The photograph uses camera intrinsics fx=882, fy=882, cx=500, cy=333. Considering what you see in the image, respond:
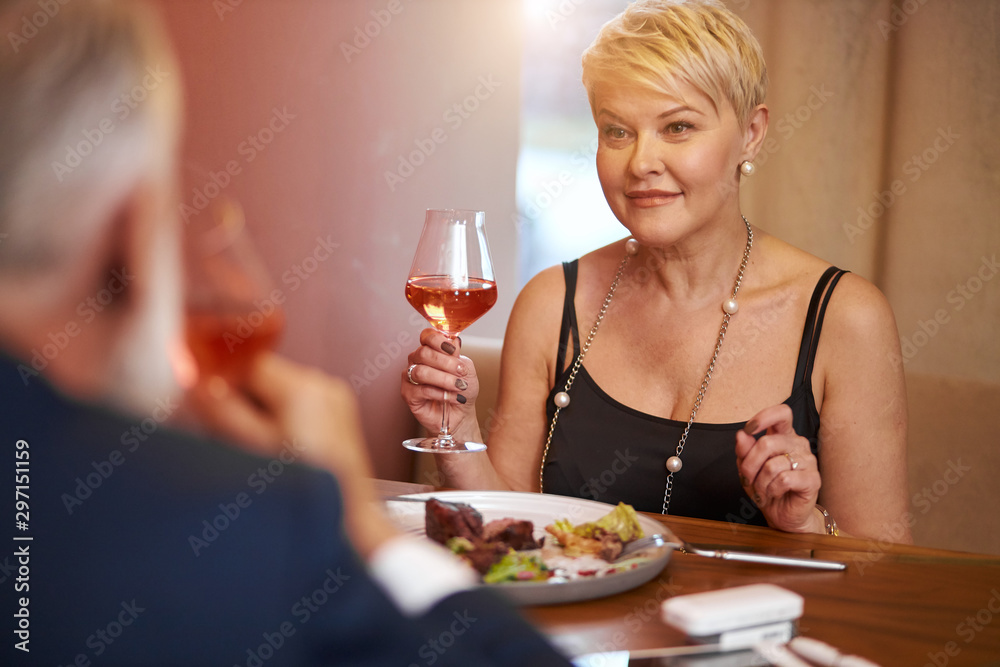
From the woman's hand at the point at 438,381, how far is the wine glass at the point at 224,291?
1053 mm

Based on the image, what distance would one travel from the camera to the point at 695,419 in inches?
60.3

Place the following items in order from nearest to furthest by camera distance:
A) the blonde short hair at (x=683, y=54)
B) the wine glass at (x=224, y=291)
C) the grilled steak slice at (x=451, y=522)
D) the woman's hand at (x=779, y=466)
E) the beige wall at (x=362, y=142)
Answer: the wine glass at (x=224, y=291), the grilled steak slice at (x=451, y=522), the woman's hand at (x=779, y=466), the blonde short hair at (x=683, y=54), the beige wall at (x=362, y=142)

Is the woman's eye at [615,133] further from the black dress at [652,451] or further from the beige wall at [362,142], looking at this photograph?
the beige wall at [362,142]

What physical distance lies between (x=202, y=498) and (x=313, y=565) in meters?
0.04

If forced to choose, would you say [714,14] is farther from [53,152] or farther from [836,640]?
[53,152]

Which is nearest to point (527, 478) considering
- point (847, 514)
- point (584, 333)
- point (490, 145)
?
point (584, 333)

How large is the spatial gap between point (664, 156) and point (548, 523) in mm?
719

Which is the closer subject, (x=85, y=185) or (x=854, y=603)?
(x=85, y=185)

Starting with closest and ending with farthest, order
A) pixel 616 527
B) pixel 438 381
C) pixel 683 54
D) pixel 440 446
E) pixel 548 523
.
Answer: pixel 616 527 < pixel 548 523 < pixel 440 446 < pixel 438 381 < pixel 683 54

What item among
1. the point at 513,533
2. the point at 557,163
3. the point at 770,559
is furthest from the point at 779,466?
the point at 557,163

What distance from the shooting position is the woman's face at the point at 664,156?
1.47 meters

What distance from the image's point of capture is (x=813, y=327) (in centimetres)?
154

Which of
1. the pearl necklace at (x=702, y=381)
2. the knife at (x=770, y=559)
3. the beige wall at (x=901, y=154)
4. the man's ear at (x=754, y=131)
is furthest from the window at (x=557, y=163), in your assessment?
the knife at (x=770, y=559)

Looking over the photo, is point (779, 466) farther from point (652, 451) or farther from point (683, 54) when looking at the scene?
point (683, 54)
